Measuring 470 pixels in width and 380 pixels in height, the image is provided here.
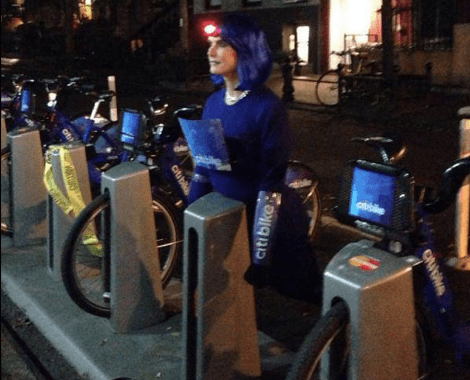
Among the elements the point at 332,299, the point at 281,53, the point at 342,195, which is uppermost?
the point at 281,53

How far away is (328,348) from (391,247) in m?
0.51

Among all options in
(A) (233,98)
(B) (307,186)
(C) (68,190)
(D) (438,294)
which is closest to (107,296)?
(C) (68,190)

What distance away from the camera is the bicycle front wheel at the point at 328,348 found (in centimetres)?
277

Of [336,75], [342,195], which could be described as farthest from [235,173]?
[336,75]

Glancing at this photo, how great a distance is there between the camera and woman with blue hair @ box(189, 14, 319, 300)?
3787 millimetres

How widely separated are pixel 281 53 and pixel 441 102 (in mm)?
1543

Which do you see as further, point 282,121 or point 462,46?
point 462,46

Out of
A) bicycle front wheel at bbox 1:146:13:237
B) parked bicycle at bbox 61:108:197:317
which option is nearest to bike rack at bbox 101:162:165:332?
parked bicycle at bbox 61:108:197:317

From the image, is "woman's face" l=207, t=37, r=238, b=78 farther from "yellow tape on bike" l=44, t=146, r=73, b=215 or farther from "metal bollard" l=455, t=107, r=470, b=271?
"metal bollard" l=455, t=107, r=470, b=271

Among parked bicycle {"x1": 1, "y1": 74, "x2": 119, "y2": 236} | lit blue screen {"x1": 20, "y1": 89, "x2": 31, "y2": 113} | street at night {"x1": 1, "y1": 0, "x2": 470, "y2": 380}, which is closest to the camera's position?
street at night {"x1": 1, "y1": 0, "x2": 470, "y2": 380}

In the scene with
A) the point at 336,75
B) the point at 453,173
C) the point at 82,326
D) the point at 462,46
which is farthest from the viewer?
the point at 336,75

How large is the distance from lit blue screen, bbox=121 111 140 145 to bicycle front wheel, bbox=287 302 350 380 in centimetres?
294

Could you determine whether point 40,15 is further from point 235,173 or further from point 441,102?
point 235,173

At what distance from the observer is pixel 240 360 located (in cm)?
378
